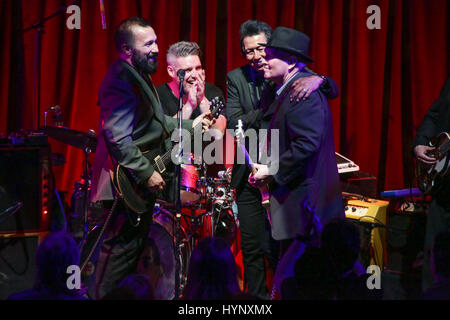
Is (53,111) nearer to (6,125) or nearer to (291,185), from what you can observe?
(6,125)

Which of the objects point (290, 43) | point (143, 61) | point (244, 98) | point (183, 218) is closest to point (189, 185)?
point (183, 218)

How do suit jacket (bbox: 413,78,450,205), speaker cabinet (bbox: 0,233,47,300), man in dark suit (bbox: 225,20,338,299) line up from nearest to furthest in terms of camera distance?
man in dark suit (bbox: 225,20,338,299), suit jacket (bbox: 413,78,450,205), speaker cabinet (bbox: 0,233,47,300)

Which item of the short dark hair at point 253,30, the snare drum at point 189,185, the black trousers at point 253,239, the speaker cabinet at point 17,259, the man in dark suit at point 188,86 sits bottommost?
the speaker cabinet at point 17,259

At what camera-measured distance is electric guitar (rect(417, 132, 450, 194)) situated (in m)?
4.32

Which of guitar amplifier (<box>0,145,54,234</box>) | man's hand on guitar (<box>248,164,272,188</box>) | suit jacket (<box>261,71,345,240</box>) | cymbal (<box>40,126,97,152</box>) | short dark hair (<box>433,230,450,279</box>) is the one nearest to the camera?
short dark hair (<box>433,230,450,279</box>)

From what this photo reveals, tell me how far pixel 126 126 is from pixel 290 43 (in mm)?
1284

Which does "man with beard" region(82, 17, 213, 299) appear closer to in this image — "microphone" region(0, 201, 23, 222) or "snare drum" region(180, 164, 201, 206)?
"snare drum" region(180, 164, 201, 206)

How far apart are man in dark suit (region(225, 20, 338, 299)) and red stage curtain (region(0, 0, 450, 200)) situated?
1.97 meters

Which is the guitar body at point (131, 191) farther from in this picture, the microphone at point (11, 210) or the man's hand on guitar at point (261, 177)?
the microphone at point (11, 210)

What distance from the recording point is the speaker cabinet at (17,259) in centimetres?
504

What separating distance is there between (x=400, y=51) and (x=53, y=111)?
4.19 metres

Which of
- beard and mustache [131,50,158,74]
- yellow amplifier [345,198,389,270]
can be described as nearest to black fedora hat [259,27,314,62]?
beard and mustache [131,50,158,74]

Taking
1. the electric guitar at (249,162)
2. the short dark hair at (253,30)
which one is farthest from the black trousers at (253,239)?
the short dark hair at (253,30)
